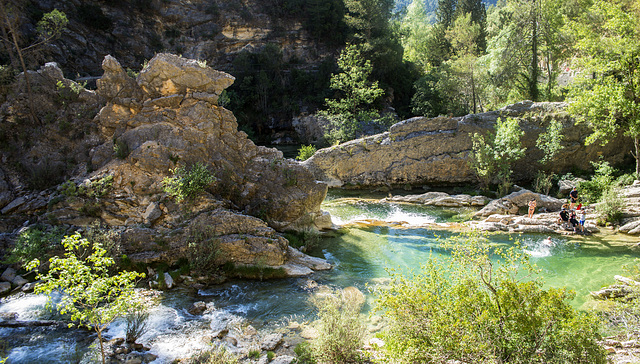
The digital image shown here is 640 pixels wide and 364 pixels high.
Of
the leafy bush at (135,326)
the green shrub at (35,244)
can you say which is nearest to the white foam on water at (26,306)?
the green shrub at (35,244)

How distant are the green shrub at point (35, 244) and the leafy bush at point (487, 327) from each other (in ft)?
39.3

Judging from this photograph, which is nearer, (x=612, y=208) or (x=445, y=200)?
(x=612, y=208)

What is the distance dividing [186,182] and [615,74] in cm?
2569

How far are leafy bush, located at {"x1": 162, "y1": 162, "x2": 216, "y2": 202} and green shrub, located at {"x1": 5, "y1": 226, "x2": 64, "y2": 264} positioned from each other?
4019mm

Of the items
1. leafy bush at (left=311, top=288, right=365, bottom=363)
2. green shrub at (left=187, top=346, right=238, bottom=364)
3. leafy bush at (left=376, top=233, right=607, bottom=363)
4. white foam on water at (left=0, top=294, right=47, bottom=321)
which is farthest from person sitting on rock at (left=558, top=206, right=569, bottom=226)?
white foam on water at (left=0, top=294, right=47, bottom=321)

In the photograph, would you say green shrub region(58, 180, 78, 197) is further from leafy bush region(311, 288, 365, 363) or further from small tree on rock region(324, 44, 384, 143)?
small tree on rock region(324, 44, 384, 143)

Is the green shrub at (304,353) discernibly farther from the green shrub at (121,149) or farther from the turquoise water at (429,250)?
the green shrub at (121,149)

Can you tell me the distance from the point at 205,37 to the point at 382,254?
4516 centimetres

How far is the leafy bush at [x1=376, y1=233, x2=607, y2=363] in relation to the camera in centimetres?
528

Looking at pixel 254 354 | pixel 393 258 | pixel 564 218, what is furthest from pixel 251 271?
pixel 564 218

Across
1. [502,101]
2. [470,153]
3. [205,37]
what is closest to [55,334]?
[470,153]

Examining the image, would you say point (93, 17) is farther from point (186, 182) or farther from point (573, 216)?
point (573, 216)

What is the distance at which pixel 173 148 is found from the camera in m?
14.9

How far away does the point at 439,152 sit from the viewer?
2658 cm
